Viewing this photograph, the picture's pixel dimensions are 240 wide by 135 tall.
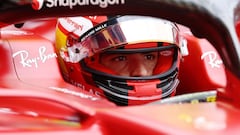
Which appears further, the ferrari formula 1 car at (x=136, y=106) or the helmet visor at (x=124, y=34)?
the helmet visor at (x=124, y=34)

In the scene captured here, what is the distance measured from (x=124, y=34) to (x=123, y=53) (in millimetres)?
92

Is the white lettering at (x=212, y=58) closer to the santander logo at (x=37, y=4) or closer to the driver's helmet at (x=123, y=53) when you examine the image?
the driver's helmet at (x=123, y=53)

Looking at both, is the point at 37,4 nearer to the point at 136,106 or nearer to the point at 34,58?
the point at 136,106

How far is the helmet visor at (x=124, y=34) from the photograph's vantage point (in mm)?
2092

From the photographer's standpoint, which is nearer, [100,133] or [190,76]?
[100,133]

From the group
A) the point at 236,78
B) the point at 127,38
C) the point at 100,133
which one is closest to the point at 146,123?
the point at 100,133

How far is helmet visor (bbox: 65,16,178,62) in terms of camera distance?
82.4 inches

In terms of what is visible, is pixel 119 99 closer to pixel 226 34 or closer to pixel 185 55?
pixel 185 55

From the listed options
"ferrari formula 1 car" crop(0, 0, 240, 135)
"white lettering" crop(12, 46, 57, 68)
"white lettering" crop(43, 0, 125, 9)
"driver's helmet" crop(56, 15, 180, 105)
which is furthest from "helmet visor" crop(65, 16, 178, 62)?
"white lettering" crop(43, 0, 125, 9)

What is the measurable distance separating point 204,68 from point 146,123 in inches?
51.5

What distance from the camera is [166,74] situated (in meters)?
2.17

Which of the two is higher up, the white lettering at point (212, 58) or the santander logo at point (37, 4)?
the santander logo at point (37, 4)

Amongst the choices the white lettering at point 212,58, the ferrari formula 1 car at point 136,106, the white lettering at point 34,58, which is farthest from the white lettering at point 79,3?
the white lettering at point 212,58

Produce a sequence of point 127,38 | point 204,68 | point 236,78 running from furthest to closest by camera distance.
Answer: point 204,68
point 127,38
point 236,78
